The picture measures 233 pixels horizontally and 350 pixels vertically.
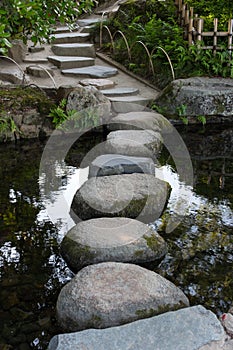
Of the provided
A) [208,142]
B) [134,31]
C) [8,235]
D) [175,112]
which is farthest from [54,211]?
[134,31]

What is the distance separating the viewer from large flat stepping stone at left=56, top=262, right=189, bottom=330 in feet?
12.7

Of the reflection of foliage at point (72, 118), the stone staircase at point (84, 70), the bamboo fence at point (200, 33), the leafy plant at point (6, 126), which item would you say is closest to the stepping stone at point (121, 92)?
the stone staircase at point (84, 70)

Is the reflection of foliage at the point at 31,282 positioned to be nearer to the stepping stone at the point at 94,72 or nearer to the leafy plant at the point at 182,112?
the leafy plant at the point at 182,112

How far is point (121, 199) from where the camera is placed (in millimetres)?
5918

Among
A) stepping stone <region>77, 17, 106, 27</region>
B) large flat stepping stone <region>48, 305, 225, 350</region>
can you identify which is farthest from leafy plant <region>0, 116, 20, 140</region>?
stepping stone <region>77, 17, 106, 27</region>

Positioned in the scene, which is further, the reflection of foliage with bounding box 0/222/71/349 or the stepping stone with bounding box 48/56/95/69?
the stepping stone with bounding box 48/56/95/69

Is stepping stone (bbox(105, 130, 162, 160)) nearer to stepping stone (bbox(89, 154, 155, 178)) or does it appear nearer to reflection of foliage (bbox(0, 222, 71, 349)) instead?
stepping stone (bbox(89, 154, 155, 178))

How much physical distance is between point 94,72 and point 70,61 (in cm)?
84

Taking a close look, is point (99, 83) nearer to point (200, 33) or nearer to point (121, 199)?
point (200, 33)

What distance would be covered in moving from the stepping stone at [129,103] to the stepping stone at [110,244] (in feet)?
16.4

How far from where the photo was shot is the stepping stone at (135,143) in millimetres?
7609

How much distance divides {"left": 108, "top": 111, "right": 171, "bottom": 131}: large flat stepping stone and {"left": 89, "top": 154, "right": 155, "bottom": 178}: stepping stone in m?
1.94

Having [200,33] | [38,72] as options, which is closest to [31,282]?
[38,72]

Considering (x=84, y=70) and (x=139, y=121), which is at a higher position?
(x=84, y=70)
